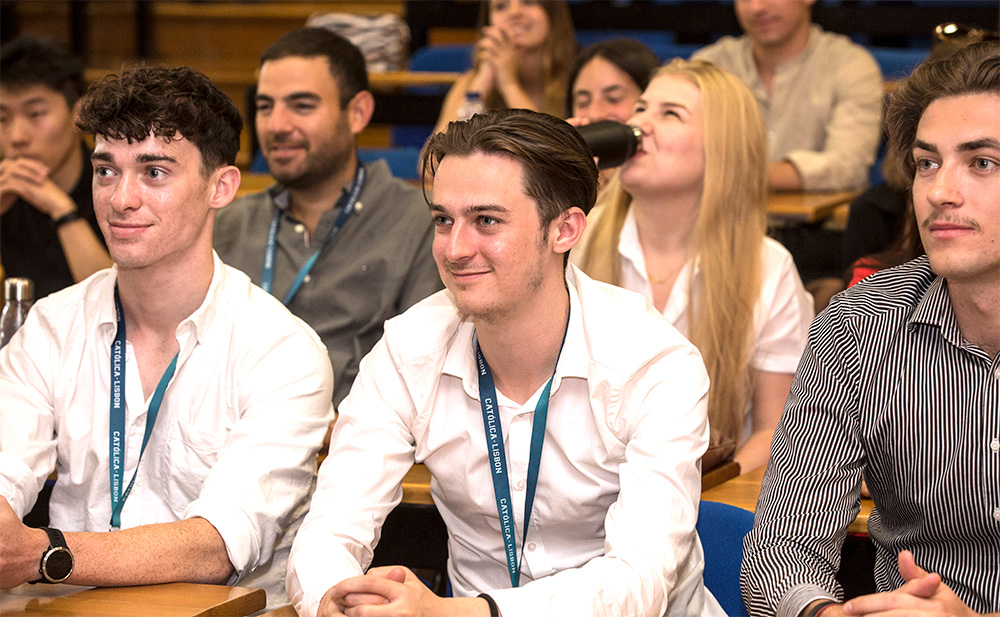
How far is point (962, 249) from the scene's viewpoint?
155 centimetres

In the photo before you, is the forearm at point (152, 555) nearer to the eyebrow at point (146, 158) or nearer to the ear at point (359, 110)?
the eyebrow at point (146, 158)

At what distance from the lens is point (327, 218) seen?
3039mm

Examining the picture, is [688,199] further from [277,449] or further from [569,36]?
[569,36]

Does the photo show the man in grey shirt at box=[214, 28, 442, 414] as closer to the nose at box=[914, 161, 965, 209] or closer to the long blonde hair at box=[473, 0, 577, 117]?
the long blonde hair at box=[473, 0, 577, 117]

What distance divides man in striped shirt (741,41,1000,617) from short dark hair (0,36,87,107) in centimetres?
294

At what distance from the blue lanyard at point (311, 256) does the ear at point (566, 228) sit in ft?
4.10

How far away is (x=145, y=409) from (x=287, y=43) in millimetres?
1536

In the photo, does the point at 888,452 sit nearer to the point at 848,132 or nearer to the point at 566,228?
the point at 566,228

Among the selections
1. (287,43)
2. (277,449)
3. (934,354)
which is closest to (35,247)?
(287,43)

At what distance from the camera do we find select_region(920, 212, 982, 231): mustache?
1.55m

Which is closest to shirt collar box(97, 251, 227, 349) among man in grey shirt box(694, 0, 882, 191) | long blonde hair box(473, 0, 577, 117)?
long blonde hair box(473, 0, 577, 117)

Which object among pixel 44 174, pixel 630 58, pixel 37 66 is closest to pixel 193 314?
pixel 44 174

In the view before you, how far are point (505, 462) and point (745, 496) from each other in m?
0.48

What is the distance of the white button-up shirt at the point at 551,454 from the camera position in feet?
5.55
